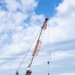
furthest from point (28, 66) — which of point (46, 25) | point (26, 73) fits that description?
point (46, 25)

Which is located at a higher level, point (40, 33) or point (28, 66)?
point (40, 33)

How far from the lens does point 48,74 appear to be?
14938 cm

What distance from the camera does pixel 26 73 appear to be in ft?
538

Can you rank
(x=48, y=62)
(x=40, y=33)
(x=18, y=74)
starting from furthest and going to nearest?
(x=18, y=74)
(x=40, y=33)
(x=48, y=62)

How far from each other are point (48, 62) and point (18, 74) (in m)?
38.6

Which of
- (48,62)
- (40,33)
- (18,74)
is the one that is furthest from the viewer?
(18,74)

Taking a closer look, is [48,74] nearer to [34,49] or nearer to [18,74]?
[34,49]

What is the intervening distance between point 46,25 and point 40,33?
8.04m

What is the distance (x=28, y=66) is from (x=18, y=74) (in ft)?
47.1

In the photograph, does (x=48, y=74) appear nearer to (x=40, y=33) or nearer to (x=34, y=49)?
(x=34, y=49)

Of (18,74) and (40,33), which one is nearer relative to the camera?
(40,33)

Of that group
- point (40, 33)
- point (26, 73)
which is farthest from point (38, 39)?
point (26, 73)

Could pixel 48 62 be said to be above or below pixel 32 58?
below

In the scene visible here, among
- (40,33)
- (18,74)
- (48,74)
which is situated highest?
(40,33)
